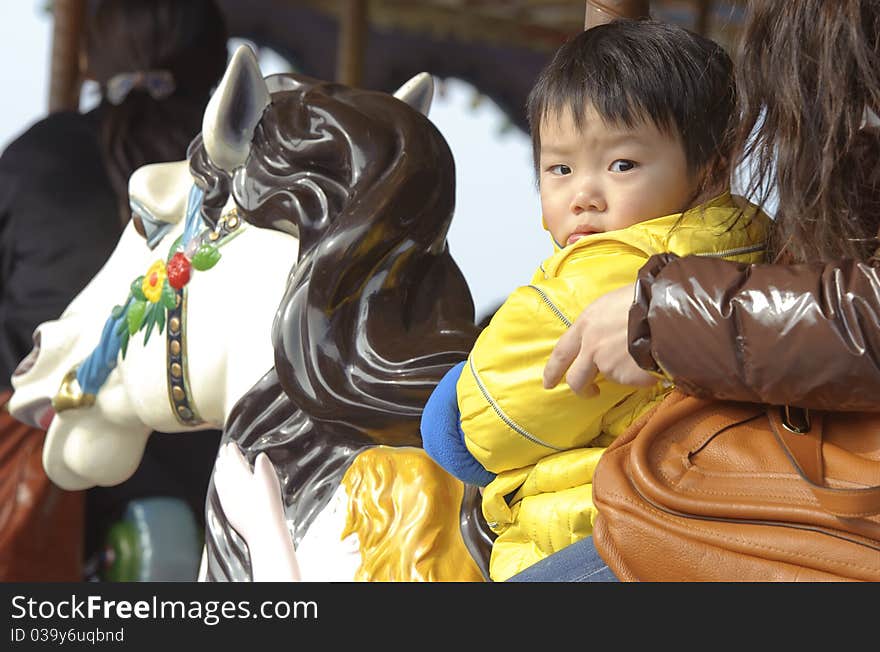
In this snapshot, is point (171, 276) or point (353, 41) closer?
point (171, 276)

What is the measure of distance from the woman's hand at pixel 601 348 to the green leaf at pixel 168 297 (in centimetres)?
63

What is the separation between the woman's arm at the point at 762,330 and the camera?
867 millimetres

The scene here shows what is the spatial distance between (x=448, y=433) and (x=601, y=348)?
203 millimetres

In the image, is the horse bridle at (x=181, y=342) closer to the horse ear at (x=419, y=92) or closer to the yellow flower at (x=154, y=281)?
the yellow flower at (x=154, y=281)

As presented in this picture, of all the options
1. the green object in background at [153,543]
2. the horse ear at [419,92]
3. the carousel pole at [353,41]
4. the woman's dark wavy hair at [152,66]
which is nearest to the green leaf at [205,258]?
the horse ear at [419,92]

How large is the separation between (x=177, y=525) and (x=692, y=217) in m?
1.74

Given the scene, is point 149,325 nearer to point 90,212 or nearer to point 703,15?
point 90,212

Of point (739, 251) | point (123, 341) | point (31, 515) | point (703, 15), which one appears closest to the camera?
point (739, 251)

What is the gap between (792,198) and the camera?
3.33 ft

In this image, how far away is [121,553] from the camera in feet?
8.67

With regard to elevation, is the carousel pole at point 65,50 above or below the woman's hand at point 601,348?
below

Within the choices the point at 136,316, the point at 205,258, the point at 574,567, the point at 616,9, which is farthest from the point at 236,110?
the point at 574,567

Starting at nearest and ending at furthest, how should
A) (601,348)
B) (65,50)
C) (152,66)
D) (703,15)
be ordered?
(601,348) < (152,66) < (65,50) < (703,15)
